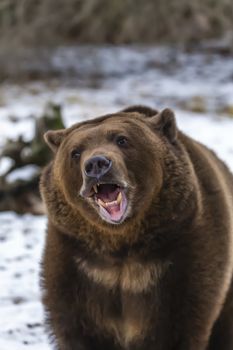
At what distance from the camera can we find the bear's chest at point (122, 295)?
353cm

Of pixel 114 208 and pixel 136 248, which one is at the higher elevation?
pixel 114 208

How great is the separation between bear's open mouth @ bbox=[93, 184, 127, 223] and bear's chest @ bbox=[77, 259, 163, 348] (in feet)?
1.08

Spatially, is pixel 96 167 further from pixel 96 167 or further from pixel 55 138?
pixel 55 138

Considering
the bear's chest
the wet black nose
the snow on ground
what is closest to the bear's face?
the wet black nose

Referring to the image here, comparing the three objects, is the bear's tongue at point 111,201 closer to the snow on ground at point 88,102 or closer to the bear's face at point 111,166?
the bear's face at point 111,166

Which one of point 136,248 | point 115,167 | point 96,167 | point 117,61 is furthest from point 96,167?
point 117,61

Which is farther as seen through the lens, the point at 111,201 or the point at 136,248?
the point at 136,248

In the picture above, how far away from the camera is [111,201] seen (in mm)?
3279

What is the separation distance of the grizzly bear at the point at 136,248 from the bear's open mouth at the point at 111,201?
0.04 metres

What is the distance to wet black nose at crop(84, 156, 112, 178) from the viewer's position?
315cm

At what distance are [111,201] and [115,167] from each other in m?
0.13

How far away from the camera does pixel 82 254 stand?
358cm

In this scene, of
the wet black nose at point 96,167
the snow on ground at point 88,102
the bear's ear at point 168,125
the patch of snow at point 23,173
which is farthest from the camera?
the patch of snow at point 23,173

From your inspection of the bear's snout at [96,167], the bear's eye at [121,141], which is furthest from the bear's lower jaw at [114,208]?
the bear's eye at [121,141]
